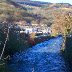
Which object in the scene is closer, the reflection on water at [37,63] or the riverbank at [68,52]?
the reflection on water at [37,63]

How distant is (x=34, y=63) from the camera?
5428 centimetres

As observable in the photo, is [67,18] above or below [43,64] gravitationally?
above

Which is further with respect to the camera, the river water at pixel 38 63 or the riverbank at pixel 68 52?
the riverbank at pixel 68 52

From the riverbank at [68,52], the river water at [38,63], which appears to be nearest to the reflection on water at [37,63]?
the river water at [38,63]

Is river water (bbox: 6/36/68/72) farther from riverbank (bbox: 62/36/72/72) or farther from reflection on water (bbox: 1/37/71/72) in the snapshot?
riverbank (bbox: 62/36/72/72)

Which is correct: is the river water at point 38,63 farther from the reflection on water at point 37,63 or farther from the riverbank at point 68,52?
the riverbank at point 68,52

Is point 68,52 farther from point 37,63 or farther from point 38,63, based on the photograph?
point 37,63

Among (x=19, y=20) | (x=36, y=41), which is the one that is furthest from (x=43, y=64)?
(x=19, y=20)

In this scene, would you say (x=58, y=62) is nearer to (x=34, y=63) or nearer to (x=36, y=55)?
(x=34, y=63)

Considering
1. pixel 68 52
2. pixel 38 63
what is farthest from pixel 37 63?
pixel 68 52

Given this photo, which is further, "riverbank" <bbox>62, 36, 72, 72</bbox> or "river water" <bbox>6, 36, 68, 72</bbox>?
"riverbank" <bbox>62, 36, 72, 72</bbox>

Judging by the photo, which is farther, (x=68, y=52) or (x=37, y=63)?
(x=68, y=52)

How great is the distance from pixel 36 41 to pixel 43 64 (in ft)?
123

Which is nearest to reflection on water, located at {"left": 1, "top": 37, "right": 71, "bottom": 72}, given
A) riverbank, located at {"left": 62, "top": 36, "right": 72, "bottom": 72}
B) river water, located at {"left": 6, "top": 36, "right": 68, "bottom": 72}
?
river water, located at {"left": 6, "top": 36, "right": 68, "bottom": 72}
